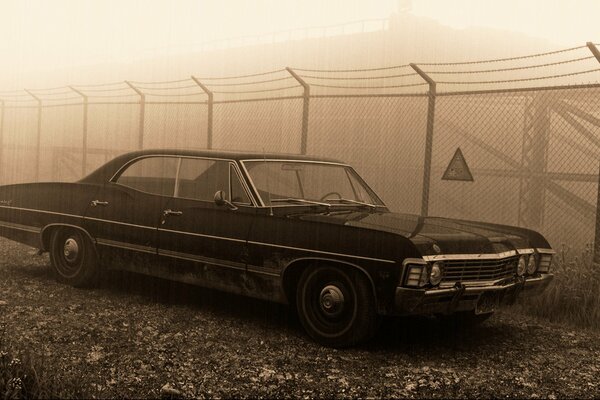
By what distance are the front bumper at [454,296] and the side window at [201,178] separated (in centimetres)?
189

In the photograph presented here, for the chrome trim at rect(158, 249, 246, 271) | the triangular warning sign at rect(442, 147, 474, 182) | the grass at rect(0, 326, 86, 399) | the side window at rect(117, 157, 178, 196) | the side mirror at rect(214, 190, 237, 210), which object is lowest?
the grass at rect(0, 326, 86, 399)

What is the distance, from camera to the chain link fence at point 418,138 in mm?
11781

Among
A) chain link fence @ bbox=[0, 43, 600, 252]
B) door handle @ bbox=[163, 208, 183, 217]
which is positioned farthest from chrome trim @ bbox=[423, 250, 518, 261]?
chain link fence @ bbox=[0, 43, 600, 252]

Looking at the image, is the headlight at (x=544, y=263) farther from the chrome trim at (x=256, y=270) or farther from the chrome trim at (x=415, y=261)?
the chrome trim at (x=256, y=270)

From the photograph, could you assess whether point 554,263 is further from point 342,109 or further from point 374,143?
point 342,109

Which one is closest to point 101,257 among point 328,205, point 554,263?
point 328,205

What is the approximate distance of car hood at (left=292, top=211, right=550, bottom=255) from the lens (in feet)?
15.6

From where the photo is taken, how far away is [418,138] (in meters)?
19.3

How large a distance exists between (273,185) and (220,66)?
30.2 m

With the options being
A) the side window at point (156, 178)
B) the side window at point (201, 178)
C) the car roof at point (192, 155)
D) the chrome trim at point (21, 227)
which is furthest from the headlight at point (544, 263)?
the chrome trim at point (21, 227)

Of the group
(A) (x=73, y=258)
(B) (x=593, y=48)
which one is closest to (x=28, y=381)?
(A) (x=73, y=258)

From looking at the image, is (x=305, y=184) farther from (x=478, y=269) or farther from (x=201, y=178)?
(x=478, y=269)

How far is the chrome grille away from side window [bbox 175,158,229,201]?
197 cm

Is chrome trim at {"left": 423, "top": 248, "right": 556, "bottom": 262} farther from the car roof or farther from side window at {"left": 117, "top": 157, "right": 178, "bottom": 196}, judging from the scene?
side window at {"left": 117, "top": 157, "right": 178, "bottom": 196}
